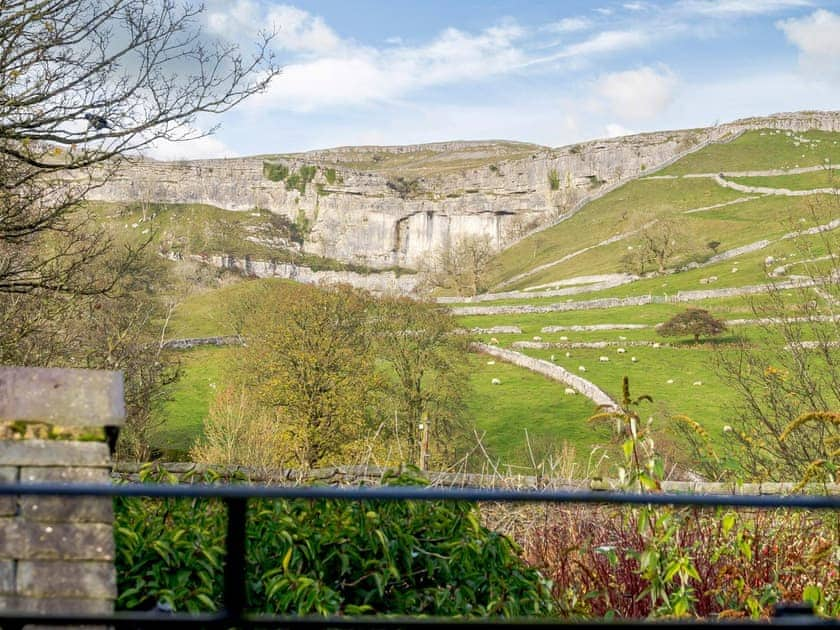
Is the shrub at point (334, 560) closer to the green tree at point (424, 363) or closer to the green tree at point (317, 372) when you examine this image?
the green tree at point (317, 372)

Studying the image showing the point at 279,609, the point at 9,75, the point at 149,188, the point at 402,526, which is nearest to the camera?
the point at 279,609

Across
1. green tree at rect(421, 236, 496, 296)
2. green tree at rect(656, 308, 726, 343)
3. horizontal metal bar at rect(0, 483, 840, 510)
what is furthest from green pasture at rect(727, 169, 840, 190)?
horizontal metal bar at rect(0, 483, 840, 510)

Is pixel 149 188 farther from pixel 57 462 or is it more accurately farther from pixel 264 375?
pixel 57 462

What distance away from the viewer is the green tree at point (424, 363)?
3021cm

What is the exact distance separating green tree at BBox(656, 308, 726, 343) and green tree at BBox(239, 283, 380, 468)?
68.4ft

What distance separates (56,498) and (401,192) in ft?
515

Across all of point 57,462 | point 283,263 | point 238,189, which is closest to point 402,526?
point 57,462

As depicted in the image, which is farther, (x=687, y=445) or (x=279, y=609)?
(x=687, y=445)

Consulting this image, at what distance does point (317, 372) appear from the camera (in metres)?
28.3

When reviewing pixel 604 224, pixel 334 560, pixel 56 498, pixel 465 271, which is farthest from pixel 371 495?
pixel 604 224

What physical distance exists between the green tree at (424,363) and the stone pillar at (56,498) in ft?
84.0

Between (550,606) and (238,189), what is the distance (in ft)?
515

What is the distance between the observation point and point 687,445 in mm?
26438

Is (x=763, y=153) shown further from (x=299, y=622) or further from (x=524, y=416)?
(x=299, y=622)
